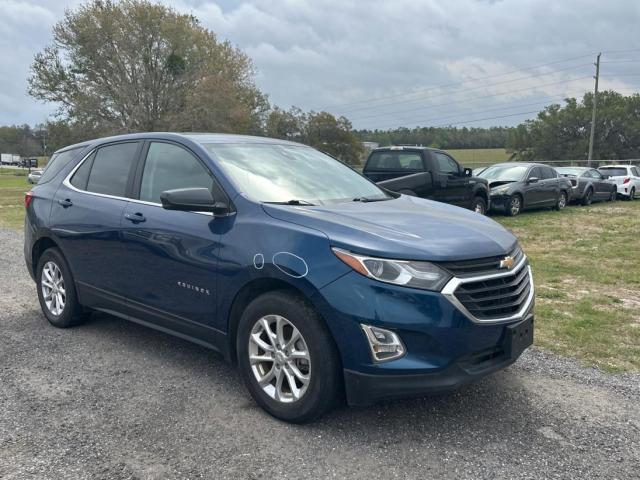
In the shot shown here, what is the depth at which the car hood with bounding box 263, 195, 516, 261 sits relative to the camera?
3199mm

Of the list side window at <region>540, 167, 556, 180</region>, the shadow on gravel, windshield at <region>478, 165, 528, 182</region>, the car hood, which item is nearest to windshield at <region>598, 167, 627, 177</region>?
side window at <region>540, 167, 556, 180</region>

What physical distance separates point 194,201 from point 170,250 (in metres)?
0.51

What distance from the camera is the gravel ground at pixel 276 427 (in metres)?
3.01

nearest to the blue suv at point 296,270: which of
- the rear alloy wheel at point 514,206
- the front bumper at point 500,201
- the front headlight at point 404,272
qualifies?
the front headlight at point 404,272

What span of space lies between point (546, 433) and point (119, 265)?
3.21 metres

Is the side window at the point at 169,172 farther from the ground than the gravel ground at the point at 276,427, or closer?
farther from the ground

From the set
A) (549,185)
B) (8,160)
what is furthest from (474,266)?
(8,160)

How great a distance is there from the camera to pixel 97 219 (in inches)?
186

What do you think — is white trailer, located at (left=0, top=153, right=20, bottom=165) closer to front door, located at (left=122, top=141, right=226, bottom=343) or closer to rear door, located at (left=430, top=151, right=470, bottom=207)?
rear door, located at (left=430, top=151, right=470, bottom=207)

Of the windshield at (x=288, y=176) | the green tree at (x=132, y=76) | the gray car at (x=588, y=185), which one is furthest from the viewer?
the green tree at (x=132, y=76)

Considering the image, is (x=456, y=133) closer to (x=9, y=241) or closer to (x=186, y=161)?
(x=9, y=241)

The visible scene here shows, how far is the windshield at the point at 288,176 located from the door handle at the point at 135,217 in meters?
0.72

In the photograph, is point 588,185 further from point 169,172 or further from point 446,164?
point 169,172

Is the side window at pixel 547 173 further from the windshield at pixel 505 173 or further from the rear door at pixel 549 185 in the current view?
the windshield at pixel 505 173
